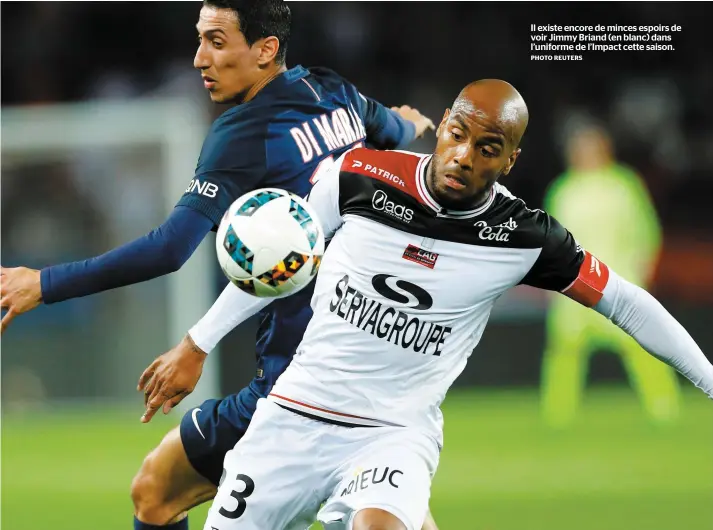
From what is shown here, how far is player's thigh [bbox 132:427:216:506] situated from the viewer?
4.48 m

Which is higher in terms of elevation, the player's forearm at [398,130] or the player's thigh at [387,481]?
the player's forearm at [398,130]

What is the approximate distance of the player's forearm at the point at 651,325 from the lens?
13.1 feet

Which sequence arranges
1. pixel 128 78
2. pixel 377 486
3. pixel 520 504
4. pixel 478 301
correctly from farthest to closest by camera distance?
pixel 128 78 → pixel 520 504 → pixel 478 301 → pixel 377 486

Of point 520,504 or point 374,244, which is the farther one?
point 520,504

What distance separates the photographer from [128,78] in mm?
14672

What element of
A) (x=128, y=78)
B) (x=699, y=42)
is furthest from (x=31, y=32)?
(x=699, y=42)

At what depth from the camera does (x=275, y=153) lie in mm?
4441

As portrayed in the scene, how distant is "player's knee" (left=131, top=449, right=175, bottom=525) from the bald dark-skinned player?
0.61 meters

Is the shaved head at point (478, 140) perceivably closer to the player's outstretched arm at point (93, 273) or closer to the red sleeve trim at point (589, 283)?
the red sleeve trim at point (589, 283)

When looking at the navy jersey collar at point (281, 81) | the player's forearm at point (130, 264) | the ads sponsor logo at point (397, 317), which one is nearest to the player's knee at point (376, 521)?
the ads sponsor logo at point (397, 317)

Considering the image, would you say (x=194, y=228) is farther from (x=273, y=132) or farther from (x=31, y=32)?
(x=31, y=32)

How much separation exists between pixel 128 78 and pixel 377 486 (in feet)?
38.6

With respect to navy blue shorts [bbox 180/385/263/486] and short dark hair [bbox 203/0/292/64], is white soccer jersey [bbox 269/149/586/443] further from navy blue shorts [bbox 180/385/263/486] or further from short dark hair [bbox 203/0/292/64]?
short dark hair [bbox 203/0/292/64]

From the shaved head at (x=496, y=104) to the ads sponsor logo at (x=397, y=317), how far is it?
62 cm
